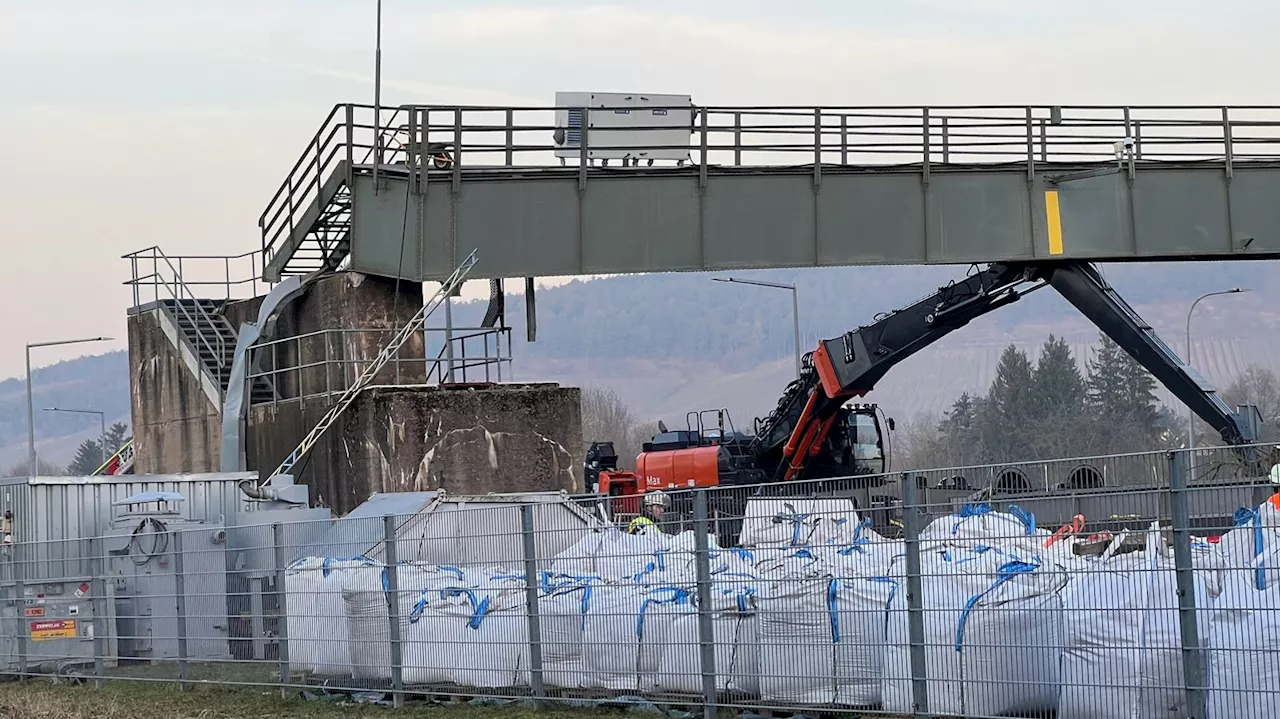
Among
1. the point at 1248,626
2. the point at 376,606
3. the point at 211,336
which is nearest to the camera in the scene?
the point at 1248,626

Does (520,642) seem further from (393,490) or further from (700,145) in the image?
(700,145)

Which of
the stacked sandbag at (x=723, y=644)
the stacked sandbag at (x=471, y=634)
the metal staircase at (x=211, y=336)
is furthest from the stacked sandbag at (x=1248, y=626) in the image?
the metal staircase at (x=211, y=336)

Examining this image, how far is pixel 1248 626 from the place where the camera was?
9.22 meters

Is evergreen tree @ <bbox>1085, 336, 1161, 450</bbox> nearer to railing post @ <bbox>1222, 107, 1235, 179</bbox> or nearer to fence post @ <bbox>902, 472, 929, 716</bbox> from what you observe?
railing post @ <bbox>1222, 107, 1235, 179</bbox>

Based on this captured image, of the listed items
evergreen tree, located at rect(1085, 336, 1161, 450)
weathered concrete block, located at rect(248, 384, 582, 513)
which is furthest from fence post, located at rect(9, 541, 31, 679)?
evergreen tree, located at rect(1085, 336, 1161, 450)

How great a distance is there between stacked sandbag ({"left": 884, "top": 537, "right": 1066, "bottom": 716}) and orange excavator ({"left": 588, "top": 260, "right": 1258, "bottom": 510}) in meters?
16.5

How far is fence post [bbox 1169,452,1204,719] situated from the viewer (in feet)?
30.5

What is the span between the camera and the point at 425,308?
1099 inches

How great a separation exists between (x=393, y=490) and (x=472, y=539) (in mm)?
11244

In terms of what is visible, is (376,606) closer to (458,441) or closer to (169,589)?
(169,589)

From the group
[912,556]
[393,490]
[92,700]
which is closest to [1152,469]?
[912,556]

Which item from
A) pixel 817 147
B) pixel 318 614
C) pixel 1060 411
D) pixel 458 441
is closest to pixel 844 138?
pixel 817 147

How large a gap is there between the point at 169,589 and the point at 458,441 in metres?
7.52

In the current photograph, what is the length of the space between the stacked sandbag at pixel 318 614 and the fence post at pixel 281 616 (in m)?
0.05
